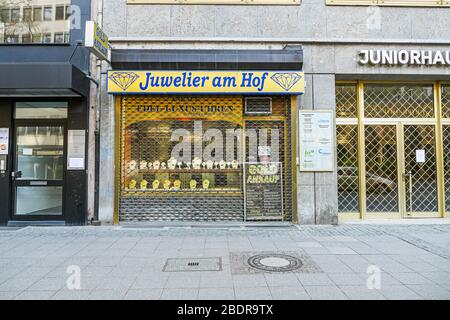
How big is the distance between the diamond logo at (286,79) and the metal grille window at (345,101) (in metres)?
1.62

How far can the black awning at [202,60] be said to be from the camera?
26.1 ft

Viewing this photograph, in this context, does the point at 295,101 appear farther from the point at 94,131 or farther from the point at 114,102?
the point at 94,131

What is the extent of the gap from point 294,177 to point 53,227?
637 centimetres

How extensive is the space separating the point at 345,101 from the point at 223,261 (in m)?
5.98

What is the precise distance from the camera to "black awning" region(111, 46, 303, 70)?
7.94m

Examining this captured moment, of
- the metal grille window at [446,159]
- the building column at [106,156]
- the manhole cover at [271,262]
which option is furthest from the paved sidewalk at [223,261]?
the metal grille window at [446,159]

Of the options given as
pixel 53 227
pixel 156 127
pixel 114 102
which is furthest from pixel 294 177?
pixel 53 227

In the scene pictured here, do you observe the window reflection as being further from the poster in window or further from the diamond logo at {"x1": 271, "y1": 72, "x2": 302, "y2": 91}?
the poster in window

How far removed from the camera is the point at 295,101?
27.2 ft

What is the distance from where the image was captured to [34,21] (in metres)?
8.45

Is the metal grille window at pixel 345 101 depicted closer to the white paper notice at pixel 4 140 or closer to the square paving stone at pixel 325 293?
the square paving stone at pixel 325 293

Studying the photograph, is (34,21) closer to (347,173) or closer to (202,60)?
(202,60)

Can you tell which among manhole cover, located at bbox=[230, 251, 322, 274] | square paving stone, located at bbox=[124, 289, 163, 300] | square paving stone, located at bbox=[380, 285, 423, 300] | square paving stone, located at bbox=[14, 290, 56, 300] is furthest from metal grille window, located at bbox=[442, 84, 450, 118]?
square paving stone, located at bbox=[14, 290, 56, 300]

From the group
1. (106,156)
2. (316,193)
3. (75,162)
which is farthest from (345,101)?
(75,162)
